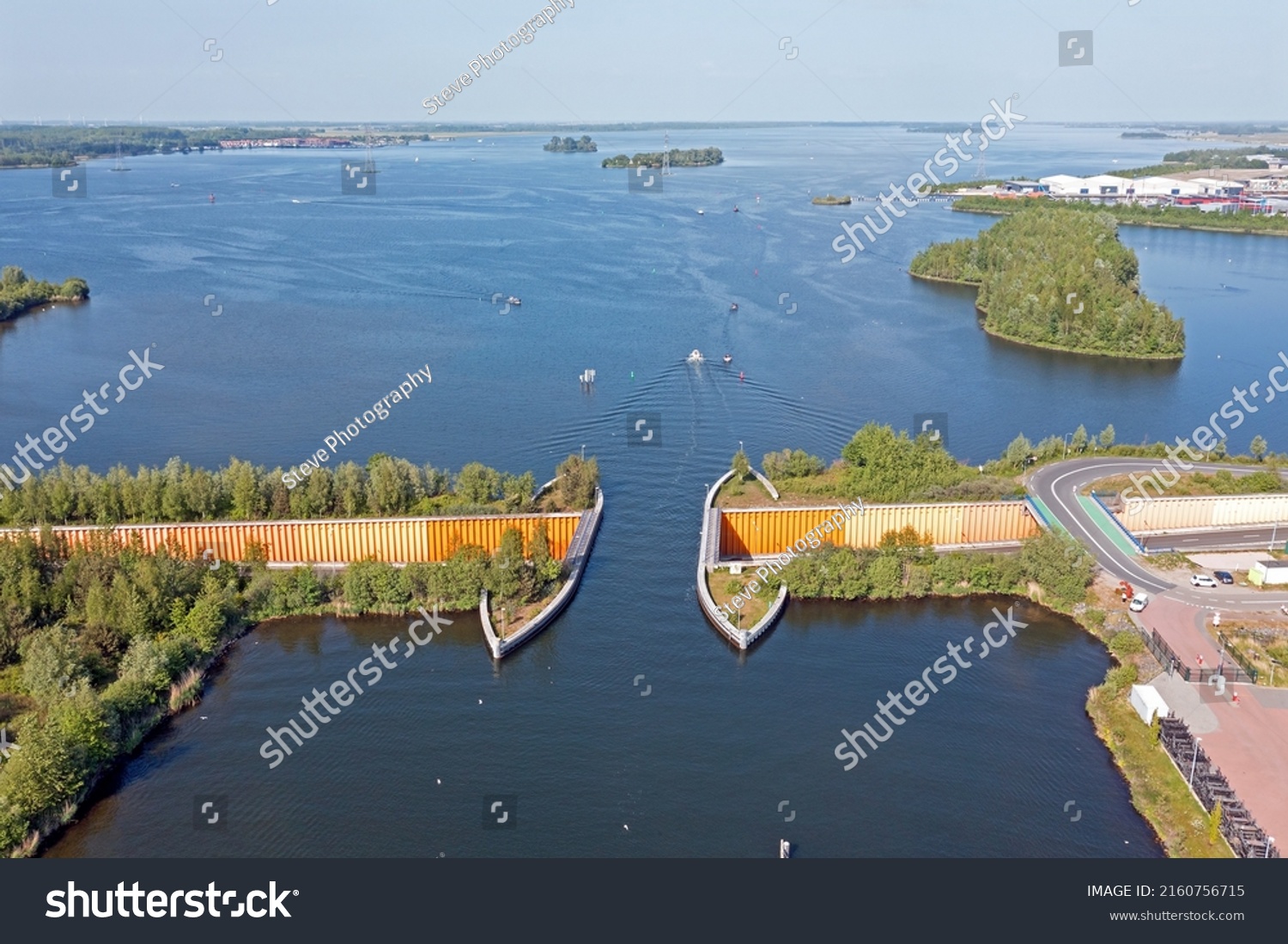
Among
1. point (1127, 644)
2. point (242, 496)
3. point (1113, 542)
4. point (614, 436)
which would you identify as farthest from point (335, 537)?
point (1113, 542)

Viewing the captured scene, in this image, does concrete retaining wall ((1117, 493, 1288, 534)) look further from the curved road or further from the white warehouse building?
the white warehouse building

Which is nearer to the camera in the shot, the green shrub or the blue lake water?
the blue lake water

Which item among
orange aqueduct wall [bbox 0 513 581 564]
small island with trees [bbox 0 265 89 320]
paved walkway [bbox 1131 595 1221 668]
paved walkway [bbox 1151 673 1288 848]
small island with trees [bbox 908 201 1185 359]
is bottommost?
paved walkway [bbox 1151 673 1288 848]

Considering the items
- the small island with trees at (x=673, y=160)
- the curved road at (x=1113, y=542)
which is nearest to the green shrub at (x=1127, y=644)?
the curved road at (x=1113, y=542)

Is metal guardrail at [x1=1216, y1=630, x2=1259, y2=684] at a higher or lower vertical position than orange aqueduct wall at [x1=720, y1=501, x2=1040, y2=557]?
lower

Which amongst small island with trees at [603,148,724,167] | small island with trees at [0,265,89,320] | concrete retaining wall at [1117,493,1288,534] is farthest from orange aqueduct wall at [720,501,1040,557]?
small island with trees at [603,148,724,167]

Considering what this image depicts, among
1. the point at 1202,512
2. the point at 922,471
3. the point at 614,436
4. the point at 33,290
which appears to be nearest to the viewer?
the point at 1202,512

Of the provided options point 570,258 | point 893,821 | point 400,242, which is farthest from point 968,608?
point 400,242

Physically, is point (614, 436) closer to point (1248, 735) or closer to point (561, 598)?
point (561, 598)
